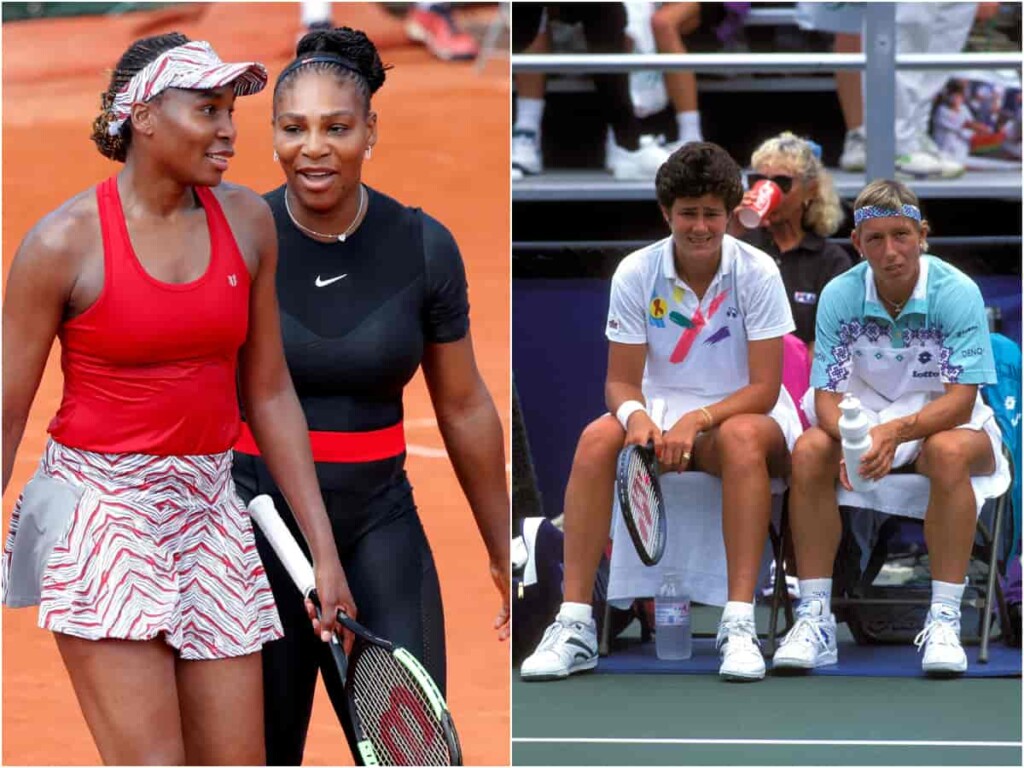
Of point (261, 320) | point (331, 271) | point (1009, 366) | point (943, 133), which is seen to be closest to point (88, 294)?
point (261, 320)

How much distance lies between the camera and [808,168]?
13.6 feet

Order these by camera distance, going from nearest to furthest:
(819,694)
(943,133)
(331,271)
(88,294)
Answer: (88,294) → (331,271) → (819,694) → (943,133)

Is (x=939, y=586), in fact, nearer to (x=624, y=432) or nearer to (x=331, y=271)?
(x=624, y=432)

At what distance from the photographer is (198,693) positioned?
261cm

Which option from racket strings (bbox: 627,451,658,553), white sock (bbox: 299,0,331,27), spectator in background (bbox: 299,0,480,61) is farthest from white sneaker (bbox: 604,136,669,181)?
spectator in background (bbox: 299,0,480,61)

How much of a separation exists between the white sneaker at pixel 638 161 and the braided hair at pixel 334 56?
141 centimetres

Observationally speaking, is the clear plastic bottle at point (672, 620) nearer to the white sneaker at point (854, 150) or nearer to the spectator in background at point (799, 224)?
the spectator in background at point (799, 224)

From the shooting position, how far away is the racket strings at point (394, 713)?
8.64 feet

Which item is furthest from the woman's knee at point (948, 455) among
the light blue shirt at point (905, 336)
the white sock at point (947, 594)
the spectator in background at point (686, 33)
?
the spectator in background at point (686, 33)

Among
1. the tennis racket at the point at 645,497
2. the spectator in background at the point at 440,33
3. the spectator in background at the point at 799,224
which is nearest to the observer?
the tennis racket at the point at 645,497

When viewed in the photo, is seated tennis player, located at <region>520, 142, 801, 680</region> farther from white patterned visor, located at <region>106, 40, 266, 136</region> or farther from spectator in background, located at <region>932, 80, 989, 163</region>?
spectator in background, located at <region>932, 80, 989, 163</region>

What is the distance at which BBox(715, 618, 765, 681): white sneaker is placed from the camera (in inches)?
144

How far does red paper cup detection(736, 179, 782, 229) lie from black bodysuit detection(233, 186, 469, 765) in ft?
4.22

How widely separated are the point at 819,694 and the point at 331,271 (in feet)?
4.50
